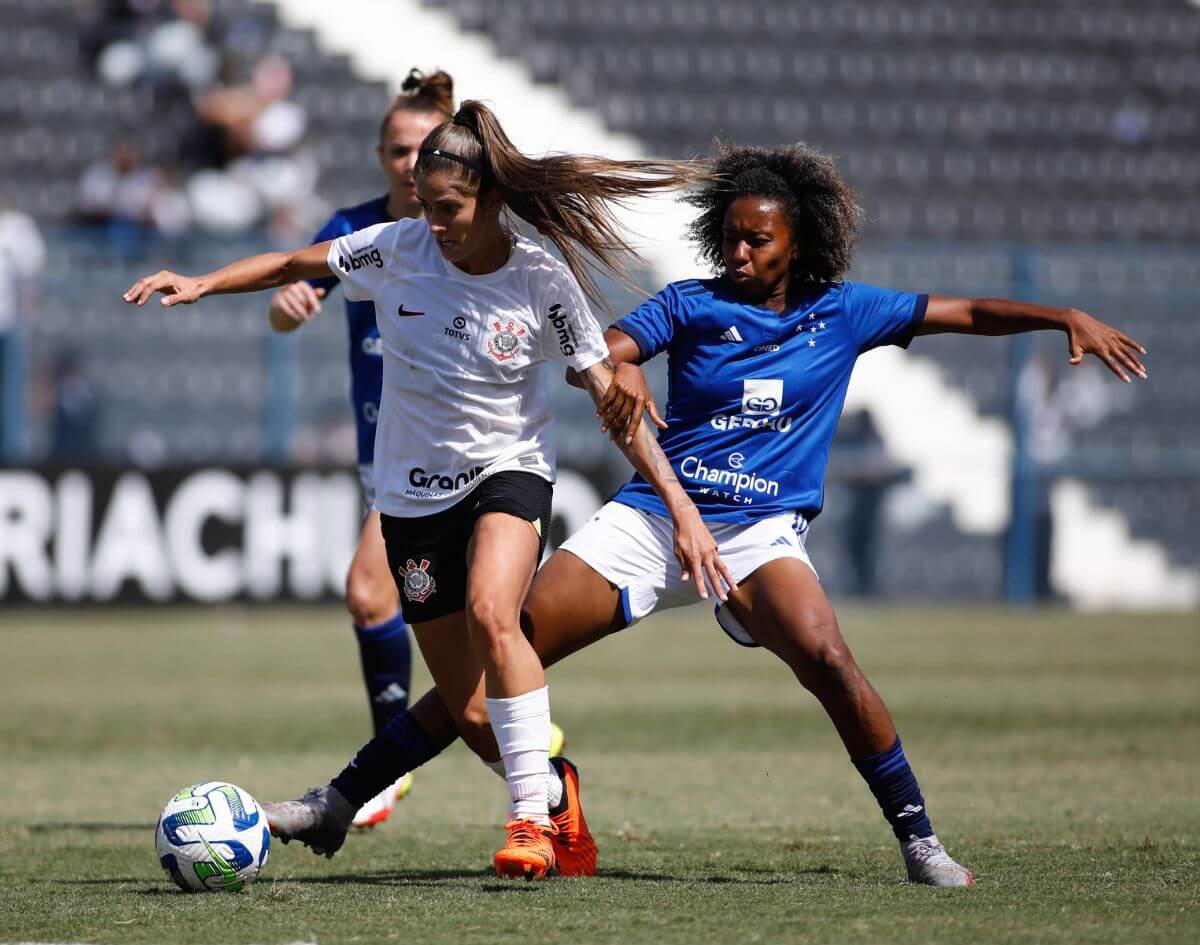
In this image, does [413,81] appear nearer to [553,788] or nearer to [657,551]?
[657,551]

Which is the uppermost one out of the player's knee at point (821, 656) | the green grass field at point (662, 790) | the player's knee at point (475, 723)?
the player's knee at point (821, 656)

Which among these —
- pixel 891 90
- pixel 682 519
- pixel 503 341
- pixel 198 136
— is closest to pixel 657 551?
pixel 682 519

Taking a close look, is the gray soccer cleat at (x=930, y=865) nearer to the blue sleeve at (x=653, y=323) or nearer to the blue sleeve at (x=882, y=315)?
the blue sleeve at (x=882, y=315)

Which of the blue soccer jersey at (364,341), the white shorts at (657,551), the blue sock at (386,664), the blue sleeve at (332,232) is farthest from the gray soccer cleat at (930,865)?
the blue sleeve at (332,232)

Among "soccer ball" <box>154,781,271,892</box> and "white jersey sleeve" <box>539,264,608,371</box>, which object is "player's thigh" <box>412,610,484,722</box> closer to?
"soccer ball" <box>154,781,271,892</box>

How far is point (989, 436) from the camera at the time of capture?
53.8 feet

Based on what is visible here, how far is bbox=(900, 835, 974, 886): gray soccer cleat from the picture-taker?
4828 millimetres

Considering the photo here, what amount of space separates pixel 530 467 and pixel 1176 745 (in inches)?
170

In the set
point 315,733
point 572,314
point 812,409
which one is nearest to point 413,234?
point 572,314

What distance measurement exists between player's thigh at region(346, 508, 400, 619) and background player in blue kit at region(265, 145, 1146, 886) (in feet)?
3.60

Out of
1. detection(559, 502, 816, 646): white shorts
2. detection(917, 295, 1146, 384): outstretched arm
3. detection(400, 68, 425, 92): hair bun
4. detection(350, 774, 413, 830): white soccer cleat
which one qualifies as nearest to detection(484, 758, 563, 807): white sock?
detection(559, 502, 816, 646): white shorts

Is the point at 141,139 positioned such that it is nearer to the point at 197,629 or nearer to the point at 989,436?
the point at 197,629

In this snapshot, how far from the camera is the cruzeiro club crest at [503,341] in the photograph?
16.6ft

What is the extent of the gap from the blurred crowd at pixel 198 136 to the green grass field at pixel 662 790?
4.09 meters
